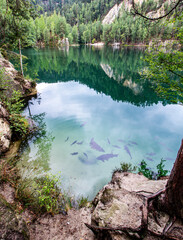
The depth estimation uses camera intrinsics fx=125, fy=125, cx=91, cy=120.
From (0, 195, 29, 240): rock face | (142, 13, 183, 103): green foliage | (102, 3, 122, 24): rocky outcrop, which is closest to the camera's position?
(0, 195, 29, 240): rock face

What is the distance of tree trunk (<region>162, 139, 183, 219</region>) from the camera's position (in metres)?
2.44

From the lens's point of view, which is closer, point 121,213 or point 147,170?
point 121,213

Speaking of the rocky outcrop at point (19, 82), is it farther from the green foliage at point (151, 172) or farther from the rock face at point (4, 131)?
the green foliage at point (151, 172)

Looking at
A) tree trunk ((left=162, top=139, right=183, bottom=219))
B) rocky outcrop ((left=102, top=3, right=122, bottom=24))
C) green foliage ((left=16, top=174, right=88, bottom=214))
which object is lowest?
green foliage ((left=16, top=174, right=88, bottom=214))

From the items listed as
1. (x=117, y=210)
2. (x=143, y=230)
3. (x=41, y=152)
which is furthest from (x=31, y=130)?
(x=143, y=230)

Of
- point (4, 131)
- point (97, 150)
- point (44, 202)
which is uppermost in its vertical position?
point (4, 131)

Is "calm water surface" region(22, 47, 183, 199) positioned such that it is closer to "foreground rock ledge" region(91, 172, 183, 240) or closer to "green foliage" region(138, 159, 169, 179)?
"green foliage" region(138, 159, 169, 179)

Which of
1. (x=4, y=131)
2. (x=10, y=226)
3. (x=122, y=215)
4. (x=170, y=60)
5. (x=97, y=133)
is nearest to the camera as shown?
(x=10, y=226)

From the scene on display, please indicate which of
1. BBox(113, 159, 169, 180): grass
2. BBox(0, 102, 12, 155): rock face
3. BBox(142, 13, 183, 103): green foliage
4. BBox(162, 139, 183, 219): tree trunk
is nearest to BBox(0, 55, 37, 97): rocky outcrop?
BBox(0, 102, 12, 155): rock face

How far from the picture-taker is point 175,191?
262 centimetres

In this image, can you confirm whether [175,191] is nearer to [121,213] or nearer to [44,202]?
[121,213]

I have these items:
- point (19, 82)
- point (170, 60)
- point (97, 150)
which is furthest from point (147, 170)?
point (19, 82)

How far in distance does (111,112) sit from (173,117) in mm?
7463

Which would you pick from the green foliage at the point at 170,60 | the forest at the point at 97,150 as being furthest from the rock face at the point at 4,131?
the green foliage at the point at 170,60
